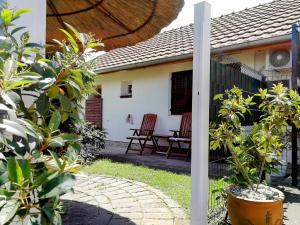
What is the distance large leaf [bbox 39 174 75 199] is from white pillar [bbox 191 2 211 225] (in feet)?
5.27

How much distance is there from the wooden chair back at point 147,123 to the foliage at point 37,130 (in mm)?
7423

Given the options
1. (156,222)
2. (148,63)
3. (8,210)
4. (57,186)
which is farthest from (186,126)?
(8,210)

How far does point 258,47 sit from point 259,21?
1855mm

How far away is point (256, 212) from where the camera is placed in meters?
2.48

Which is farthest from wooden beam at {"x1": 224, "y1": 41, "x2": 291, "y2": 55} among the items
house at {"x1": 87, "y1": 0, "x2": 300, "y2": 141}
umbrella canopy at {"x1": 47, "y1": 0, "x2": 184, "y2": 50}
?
umbrella canopy at {"x1": 47, "y1": 0, "x2": 184, "y2": 50}

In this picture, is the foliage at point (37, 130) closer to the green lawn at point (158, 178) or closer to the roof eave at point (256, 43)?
the green lawn at point (158, 178)

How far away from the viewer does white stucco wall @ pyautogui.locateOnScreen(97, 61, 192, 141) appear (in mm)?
9031

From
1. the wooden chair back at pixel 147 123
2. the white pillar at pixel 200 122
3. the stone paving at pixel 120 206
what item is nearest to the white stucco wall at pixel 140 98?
the wooden chair back at pixel 147 123

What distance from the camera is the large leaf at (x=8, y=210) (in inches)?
31.4

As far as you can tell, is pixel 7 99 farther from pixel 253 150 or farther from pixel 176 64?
pixel 176 64

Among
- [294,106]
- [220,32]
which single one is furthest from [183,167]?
[220,32]

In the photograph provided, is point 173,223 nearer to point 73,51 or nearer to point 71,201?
point 71,201

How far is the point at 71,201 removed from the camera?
3.53 meters

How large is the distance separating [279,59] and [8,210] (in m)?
6.74
